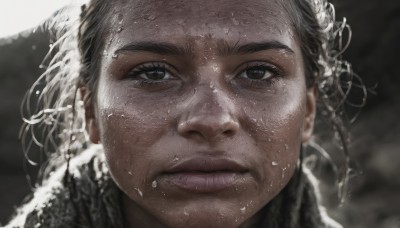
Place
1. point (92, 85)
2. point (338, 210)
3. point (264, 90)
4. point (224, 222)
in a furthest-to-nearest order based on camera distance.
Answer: point (338, 210), point (92, 85), point (264, 90), point (224, 222)

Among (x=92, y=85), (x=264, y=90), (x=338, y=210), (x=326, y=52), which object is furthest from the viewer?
(x=338, y=210)

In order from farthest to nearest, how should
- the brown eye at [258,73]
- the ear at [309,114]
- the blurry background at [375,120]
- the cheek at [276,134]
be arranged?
the blurry background at [375,120]
the ear at [309,114]
the brown eye at [258,73]
the cheek at [276,134]

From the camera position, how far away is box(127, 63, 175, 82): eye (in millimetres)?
2271

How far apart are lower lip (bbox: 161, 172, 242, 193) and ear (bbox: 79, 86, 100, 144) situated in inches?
18.4

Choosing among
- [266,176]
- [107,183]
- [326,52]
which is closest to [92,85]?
[107,183]

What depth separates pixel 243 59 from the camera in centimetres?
226

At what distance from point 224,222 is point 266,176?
0.21 meters

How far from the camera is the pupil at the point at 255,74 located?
2.31m

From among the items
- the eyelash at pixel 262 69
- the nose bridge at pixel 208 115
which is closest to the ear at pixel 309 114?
the eyelash at pixel 262 69

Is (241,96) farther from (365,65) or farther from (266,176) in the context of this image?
(365,65)

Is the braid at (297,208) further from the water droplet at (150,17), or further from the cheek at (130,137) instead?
the water droplet at (150,17)

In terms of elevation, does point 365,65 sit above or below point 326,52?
below

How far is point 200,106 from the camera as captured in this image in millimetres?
2121

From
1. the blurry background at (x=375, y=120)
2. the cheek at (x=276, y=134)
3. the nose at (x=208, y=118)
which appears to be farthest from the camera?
the blurry background at (x=375, y=120)
